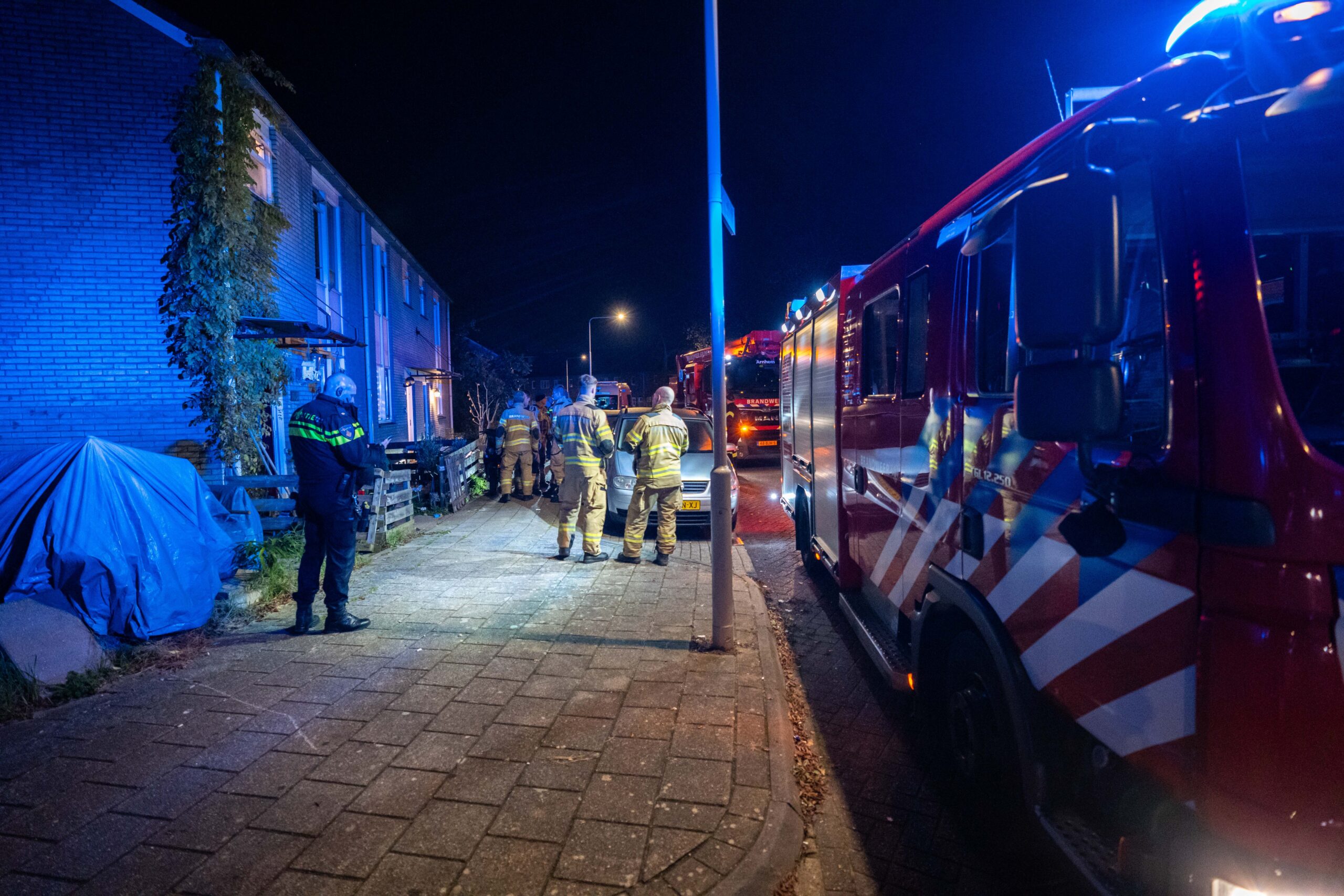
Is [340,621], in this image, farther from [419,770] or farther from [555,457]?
[555,457]

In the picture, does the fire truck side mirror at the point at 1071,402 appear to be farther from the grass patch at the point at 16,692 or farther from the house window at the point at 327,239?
the house window at the point at 327,239

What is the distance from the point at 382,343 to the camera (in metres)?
17.2

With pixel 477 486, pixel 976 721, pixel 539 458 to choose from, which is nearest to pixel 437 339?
pixel 539 458

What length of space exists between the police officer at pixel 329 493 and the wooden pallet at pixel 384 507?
2.32 metres

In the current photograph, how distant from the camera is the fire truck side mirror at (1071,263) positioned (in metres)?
1.74

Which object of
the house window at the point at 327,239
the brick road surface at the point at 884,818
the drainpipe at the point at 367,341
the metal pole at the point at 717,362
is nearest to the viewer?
the brick road surface at the point at 884,818

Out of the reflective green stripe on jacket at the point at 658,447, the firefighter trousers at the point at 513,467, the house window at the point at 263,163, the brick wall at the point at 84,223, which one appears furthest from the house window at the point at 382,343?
the reflective green stripe on jacket at the point at 658,447

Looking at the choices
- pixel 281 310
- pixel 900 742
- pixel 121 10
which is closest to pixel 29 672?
pixel 900 742

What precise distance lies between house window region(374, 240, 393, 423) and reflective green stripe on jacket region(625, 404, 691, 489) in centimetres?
1142

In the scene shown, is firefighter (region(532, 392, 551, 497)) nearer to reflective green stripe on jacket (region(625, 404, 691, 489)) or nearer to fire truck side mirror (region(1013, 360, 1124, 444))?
reflective green stripe on jacket (region(625, 404, 691, 489))

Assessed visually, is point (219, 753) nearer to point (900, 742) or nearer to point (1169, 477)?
point (900, 742)

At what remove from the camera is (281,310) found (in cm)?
1017

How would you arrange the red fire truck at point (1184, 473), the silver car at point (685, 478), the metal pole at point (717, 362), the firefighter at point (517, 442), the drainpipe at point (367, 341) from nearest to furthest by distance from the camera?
the red fire truck at point (1184, 473), the metal pole at point (717, 362), the silver car at point (685, 478), the firefighter at point (517, 442), the drainpipe at point (367, 341)

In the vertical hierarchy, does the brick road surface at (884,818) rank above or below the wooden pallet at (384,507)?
below
